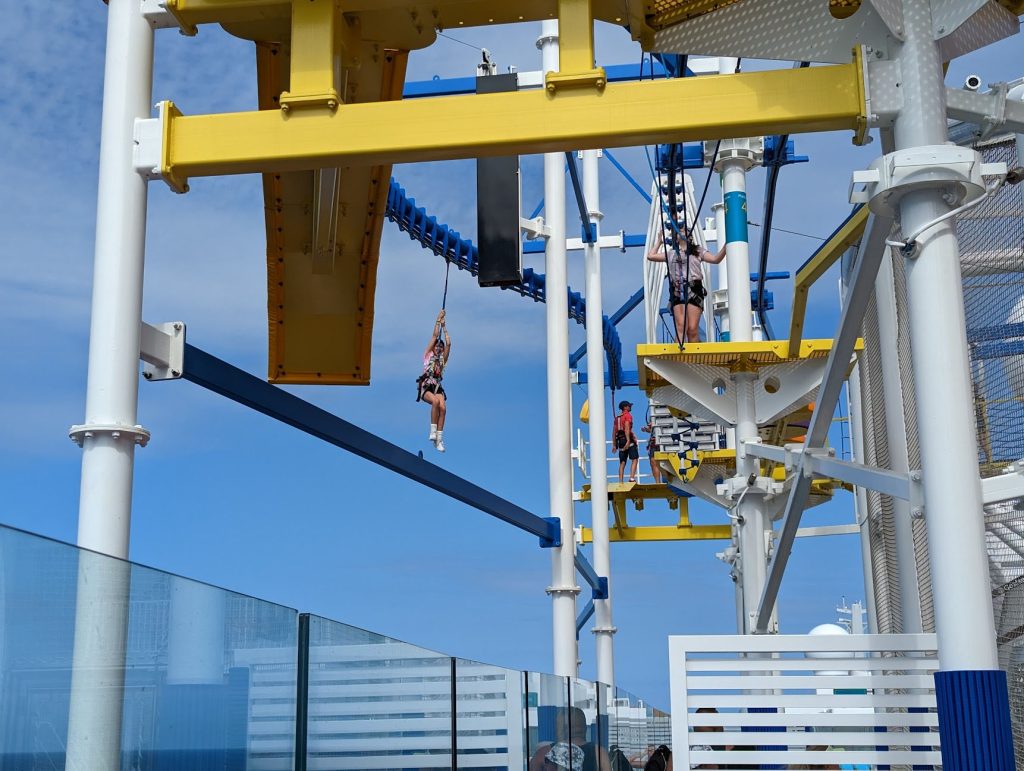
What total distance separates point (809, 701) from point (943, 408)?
2490 mm

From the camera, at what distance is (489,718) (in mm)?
7852

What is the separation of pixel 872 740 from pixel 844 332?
2.45m

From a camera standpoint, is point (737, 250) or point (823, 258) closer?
point (823, 258)

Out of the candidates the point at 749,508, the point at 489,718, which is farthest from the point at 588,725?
the point at 749,508

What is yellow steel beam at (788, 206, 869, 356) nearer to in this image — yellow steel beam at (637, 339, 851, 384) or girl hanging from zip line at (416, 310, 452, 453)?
yellow steel beam at (637, 339, 851, 384)

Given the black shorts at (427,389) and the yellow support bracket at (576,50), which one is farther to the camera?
the black shorts at (427,389)

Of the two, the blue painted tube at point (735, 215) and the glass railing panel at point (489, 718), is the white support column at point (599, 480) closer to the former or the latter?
the blue painted tube at point (735, 215)

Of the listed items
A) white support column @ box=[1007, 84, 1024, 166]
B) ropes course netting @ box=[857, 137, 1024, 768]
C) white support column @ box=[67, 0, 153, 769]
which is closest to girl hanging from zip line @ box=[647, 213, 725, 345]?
ropes course netting @ box=[857, 137, 1024, 768]

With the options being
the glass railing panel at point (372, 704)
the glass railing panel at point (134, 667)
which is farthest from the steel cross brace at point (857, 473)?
the glass railing panel at point (134, 667)

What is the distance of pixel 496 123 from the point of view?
6.66 meters

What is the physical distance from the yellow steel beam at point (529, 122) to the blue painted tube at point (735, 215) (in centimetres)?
1177

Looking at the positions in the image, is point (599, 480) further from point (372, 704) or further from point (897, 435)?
point (372, 704)

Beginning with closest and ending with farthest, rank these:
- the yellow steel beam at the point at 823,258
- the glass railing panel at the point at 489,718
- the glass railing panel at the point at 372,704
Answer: the glass railing panel at the point at 372,704, the glass railing panel at the point at 489,718, the yellow steel beam at the point at 823,258

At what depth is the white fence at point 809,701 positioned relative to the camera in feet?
25.2
